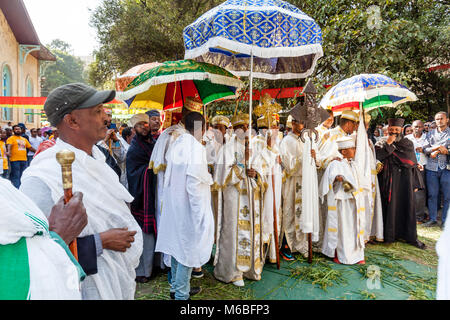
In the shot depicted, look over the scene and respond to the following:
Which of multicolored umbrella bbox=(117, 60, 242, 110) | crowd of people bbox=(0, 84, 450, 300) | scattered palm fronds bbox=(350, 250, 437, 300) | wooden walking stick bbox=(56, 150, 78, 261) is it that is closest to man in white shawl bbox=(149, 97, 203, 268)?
crowd of people bbox=(0, 84, 450, 300)

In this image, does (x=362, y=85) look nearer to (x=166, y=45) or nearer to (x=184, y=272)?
(x=184, y=272)

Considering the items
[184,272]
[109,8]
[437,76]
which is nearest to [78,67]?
[109,8]

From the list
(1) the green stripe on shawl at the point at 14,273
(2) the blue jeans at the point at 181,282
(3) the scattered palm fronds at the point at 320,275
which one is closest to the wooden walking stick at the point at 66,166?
(1) the green stripe on shawl at the point at 14,273

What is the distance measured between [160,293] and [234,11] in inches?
131

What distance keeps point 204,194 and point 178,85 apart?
1.99 meters

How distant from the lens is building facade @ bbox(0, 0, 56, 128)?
53.4 ft

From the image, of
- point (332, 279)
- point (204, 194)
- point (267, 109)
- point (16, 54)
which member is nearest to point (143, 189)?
point (204, 194)

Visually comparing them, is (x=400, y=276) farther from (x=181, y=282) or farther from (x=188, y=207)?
(x=188, y=207)

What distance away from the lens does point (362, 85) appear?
15.3 ft

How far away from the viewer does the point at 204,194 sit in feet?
10.6

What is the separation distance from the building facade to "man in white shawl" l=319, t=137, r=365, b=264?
16.5 m

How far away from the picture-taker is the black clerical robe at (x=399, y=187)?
5453mm

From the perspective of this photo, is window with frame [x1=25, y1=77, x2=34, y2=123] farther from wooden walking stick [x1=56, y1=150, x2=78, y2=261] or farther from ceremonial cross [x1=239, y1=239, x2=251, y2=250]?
wooden walking stick [x1=56, y1=150, x2=78, y2=261]

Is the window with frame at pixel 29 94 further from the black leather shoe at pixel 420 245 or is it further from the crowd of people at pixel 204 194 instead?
the black leather shoe at pixel 420 245
